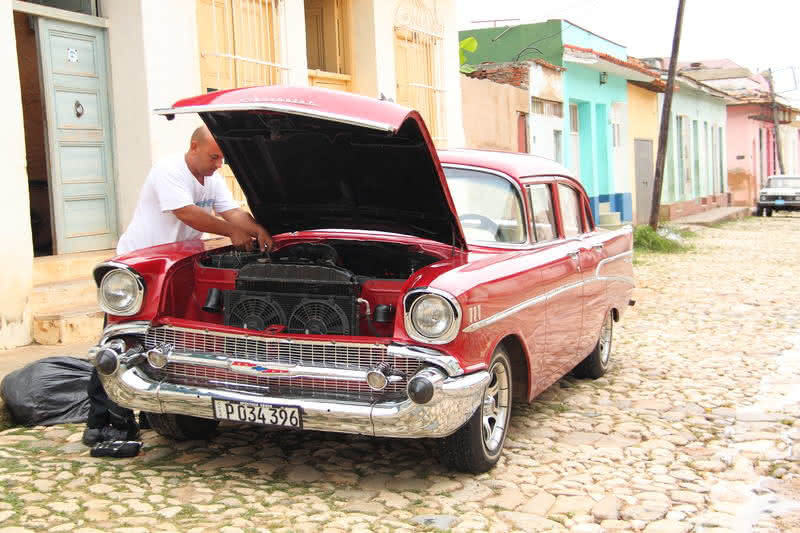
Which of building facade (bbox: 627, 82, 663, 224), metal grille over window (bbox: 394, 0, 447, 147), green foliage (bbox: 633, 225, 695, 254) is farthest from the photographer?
building facade (bbox: 627, 82, 663, 224)

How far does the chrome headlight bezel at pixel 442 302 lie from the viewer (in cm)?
419

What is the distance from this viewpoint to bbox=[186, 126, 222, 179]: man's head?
16.9 ft

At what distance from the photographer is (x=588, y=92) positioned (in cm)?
2311

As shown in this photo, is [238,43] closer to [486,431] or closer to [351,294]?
[351,294]

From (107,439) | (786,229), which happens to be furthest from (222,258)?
(786,229)

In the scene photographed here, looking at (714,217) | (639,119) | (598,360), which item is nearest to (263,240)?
(598,360)

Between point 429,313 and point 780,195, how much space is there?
103 feet

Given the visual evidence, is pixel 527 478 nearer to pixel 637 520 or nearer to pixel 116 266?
pixel 637 520

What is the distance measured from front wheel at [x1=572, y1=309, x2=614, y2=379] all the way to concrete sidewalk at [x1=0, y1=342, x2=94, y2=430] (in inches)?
143

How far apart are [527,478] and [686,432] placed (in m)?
1.34

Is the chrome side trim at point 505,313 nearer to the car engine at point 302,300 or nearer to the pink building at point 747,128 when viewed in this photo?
the car engine at point 302,300

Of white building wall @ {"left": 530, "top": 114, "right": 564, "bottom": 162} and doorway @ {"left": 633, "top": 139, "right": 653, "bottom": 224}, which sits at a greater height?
white building wall @ {"left": 530, "top": 114, "right": 564, "bottom": 162}

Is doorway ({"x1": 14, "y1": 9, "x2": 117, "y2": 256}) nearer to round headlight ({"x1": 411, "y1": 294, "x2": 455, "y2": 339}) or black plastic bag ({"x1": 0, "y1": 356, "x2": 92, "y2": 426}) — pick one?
black plastic bag ({"x1": 0, "y1": 356, "x2": 92, "y2": 426})

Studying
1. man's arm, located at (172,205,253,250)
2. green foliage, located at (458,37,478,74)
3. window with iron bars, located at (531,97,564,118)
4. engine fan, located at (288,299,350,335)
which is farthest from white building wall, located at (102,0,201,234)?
window with iron bars, located at (531,97,564,118)
